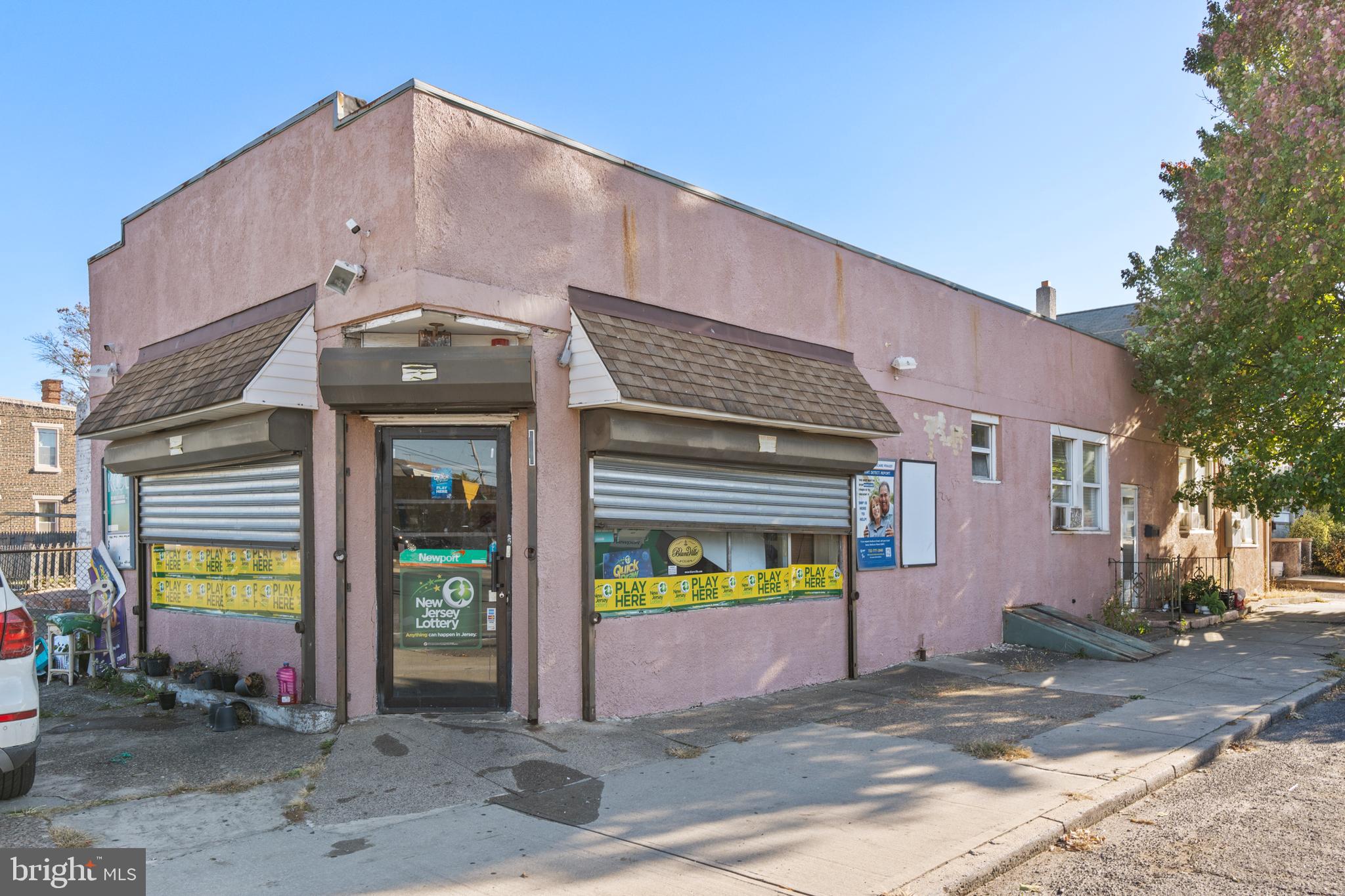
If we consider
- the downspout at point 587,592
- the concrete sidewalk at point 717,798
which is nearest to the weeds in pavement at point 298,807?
the concrete sidewalk at point 717,798

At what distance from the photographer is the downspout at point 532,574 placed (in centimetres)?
725

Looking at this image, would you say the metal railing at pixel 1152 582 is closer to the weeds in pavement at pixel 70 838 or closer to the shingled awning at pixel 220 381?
the shingled awning at pixel 220 381

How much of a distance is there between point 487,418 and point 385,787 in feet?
9.52

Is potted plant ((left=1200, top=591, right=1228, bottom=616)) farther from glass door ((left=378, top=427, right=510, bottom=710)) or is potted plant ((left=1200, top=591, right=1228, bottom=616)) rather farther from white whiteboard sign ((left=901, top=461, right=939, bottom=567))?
glass door ((left=378, top=427, right=510, bottom=710))

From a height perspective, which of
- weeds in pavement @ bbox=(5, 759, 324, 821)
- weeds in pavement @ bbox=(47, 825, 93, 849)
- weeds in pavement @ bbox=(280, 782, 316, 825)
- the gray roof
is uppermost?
the gray roof

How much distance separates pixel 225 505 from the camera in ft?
28.6

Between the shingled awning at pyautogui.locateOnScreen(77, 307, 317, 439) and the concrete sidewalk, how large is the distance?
108 inches

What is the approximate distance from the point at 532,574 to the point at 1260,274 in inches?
466

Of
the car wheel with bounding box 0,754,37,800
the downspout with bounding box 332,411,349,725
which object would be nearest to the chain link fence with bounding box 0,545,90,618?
the downspout with bounding box 332,411,349,725

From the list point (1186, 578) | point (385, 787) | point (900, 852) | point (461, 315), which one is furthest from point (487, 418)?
point (1186, 578)

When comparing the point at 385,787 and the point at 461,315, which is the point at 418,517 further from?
the point at 385,787

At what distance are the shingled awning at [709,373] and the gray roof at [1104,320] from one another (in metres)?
12.0

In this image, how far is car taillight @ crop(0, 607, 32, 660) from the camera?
5.38 m

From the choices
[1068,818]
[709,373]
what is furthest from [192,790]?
[1068,818]
